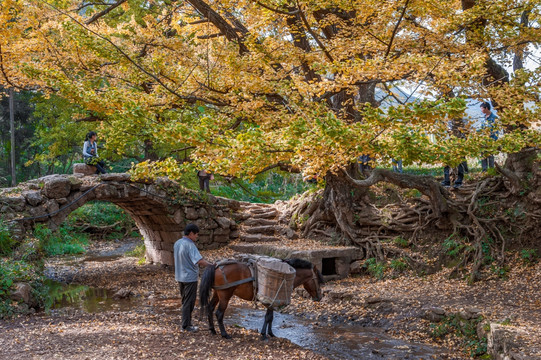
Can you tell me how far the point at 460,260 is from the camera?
34.2 ft

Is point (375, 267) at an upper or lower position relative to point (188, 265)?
lower

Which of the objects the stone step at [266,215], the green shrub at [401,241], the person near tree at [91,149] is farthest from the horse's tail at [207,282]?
the stone step at [266,215]

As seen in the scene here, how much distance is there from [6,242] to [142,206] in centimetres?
537

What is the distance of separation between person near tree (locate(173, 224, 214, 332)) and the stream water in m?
1.38

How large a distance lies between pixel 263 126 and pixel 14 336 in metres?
5.32

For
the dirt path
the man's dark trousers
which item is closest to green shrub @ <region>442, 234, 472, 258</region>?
the dirt path

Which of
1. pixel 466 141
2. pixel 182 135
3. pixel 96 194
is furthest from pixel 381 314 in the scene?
pixel 96 194

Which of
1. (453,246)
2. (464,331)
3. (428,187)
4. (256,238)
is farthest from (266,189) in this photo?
(464,331)

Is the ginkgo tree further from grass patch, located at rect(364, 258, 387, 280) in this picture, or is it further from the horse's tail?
the horse's tail

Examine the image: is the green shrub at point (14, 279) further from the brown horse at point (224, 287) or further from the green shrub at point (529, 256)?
the green shrub at point (529, 256)

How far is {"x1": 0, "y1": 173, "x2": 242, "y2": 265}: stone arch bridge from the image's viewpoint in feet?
38.7

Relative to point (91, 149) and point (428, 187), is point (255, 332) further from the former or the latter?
point (91, 149)

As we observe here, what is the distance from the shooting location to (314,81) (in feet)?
29.1

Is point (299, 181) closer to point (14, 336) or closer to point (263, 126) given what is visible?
point (263, 126)
